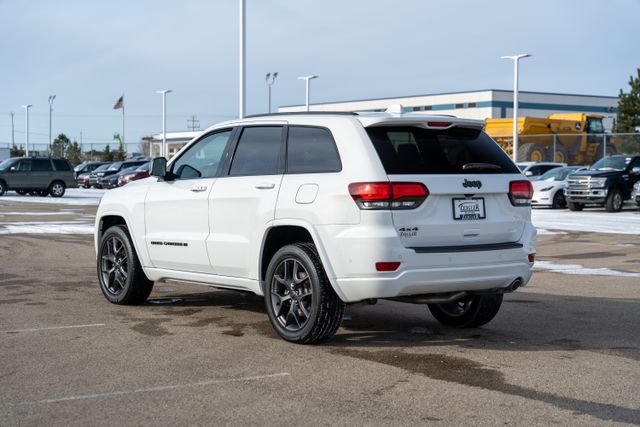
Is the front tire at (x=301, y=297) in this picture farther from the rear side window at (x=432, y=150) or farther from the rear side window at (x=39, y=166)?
the rear side window at (x=39, y=166)

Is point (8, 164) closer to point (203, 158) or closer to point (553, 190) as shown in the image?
point (553, 190)

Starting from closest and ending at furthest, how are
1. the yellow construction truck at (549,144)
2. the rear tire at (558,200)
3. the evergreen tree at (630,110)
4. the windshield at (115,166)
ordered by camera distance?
the rear tire at (558,200)
the yellow construction truck at (549,144)
the windshield at (115,166)
the evergreen tree at (630,110)

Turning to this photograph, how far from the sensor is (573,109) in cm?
9094

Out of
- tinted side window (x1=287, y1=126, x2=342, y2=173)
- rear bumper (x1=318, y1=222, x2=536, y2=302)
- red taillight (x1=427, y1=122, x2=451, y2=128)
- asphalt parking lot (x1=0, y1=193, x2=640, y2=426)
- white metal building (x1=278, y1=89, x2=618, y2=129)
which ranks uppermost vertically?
white metal building (x1=278, y1=89, x2=618, y2=129)

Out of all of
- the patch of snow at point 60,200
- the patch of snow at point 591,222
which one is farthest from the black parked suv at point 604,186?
the patch of snow at point 60,200

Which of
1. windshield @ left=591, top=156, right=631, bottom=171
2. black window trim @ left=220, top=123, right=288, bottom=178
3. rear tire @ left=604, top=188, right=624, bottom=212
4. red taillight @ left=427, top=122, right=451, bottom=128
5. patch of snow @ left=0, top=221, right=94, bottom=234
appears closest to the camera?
red taillight @ left=427, top=122, right=451, bottom=128

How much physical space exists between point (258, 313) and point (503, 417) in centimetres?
404

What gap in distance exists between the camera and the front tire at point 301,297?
6.91 metres

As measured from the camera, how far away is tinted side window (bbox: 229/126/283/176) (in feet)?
25.0

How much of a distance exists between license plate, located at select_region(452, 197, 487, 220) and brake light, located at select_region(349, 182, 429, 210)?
1.28 ft

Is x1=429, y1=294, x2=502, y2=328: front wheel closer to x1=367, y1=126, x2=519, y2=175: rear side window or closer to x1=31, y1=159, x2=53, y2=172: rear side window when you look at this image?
x1=367, y1=126, x2=519, y2=175: rear side window

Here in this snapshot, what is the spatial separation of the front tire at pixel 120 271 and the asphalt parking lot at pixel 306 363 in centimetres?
18

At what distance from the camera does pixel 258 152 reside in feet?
25.7

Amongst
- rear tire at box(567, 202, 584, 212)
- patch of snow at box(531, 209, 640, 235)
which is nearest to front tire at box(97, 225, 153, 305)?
patch of snow at box(531, 209, 640, 235)
